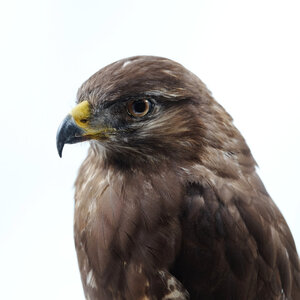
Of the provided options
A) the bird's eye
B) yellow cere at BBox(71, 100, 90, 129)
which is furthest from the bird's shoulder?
yellow cere at BBox(71, 100, 90, 129)

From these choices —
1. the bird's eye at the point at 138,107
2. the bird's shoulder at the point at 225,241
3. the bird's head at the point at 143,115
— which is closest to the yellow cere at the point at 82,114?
the bird's head at the point at 143,115

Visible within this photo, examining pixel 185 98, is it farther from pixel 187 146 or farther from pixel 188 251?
pixel 188 251

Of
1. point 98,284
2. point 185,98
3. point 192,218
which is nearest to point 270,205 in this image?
point 192,218

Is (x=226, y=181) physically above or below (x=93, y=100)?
below

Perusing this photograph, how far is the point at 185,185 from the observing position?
7.31 feet

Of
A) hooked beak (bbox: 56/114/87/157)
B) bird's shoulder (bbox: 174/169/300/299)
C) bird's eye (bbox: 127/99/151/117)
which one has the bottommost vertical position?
bird's shoulder (bbox: 174/169/300/299)

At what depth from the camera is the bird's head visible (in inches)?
86.3

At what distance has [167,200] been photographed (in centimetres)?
222

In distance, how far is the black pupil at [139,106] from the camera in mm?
2209

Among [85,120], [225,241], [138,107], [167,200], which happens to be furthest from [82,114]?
[225,241]

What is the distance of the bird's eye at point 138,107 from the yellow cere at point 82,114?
0.14m

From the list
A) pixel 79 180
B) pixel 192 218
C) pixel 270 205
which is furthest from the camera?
pixel 79 180

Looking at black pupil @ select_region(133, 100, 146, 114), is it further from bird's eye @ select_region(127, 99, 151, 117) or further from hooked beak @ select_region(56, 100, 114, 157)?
hooked beak @ select_region(56, 100, 114, 157)

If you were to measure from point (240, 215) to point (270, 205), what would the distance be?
0.57 feet
